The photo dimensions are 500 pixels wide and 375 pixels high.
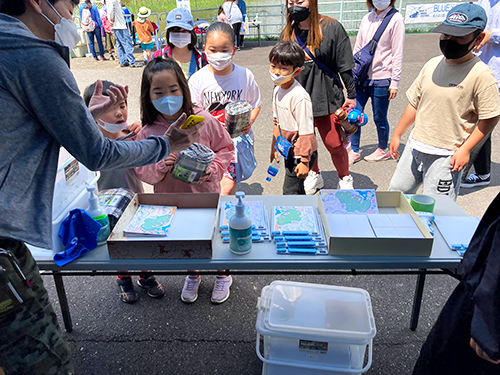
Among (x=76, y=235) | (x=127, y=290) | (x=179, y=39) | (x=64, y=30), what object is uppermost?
(x=64, y=30)

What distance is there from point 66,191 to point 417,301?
2.13 m

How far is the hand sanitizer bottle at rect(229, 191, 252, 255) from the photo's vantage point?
1.68 meters

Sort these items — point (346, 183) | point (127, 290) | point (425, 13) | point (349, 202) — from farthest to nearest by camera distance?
1. point (425, 13)
2. point (346, 183)
3. point (127, 290)
4. point (349, 202)

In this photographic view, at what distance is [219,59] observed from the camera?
9.51 feet

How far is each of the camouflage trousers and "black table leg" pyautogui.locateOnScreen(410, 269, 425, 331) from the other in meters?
1.98

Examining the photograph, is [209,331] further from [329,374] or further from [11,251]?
[11,251]

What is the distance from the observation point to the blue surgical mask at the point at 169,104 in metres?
2.17

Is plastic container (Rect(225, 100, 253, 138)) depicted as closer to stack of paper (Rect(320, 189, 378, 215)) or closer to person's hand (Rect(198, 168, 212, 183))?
person's hand (Rect(198, 168, 212, 183))

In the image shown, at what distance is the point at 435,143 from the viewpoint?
2578 mm

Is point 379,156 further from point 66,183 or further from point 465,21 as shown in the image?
point 66,183

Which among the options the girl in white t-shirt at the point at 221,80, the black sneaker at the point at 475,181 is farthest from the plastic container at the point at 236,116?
the black sneaker at the point at 475,181

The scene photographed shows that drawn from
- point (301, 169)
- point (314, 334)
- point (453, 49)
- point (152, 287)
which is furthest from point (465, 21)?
point (152, 287)

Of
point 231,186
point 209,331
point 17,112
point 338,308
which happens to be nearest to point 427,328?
point 338,308

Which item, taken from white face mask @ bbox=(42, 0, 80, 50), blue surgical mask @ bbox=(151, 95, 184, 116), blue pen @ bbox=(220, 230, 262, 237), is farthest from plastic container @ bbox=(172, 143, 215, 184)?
white face mask @ bbox=(42, 0, 80, 50)
